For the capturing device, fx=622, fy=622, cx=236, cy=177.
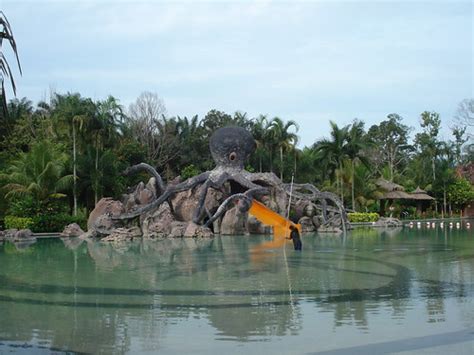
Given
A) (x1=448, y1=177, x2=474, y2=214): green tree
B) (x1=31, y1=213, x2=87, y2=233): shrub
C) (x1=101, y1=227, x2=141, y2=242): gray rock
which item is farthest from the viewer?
(x1=448, y1=177, x2=474, y2=214): green tree

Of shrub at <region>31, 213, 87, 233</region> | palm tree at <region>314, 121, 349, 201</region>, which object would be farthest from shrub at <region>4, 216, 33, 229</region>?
palm tree at <region>314, 121, 349, 201</region>

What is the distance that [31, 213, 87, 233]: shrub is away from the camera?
2864cm

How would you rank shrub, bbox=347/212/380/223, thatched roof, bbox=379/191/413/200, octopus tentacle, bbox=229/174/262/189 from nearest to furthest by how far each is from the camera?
1. octopus tentacle, bbox=229/174/262/189
2. shrub, bbox=347/212/380/223
3. thatched roof, bbox=379/191/413/200

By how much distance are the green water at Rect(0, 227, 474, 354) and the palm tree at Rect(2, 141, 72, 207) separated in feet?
38.0

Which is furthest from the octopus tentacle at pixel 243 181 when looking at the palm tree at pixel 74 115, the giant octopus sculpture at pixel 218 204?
the palm tree at pixel 74 115

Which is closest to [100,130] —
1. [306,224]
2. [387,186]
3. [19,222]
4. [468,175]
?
[19,222]

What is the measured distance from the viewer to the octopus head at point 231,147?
2867cm

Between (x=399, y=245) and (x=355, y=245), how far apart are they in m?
1.40

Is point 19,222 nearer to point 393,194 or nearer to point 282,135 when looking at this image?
point 282,135

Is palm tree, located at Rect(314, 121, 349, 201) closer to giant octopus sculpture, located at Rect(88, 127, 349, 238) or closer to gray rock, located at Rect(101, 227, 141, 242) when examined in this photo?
giant octopus sculpture, located at Rect(88, 127, 349, 238)

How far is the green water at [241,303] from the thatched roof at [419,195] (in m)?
27.7

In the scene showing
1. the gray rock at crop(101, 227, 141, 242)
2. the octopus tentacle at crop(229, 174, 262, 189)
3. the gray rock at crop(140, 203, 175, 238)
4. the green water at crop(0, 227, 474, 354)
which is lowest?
the green water at crop(0, 227, 474, 354)

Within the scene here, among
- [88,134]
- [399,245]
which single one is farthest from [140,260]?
[88,134]

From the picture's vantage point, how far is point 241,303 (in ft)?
30.7
